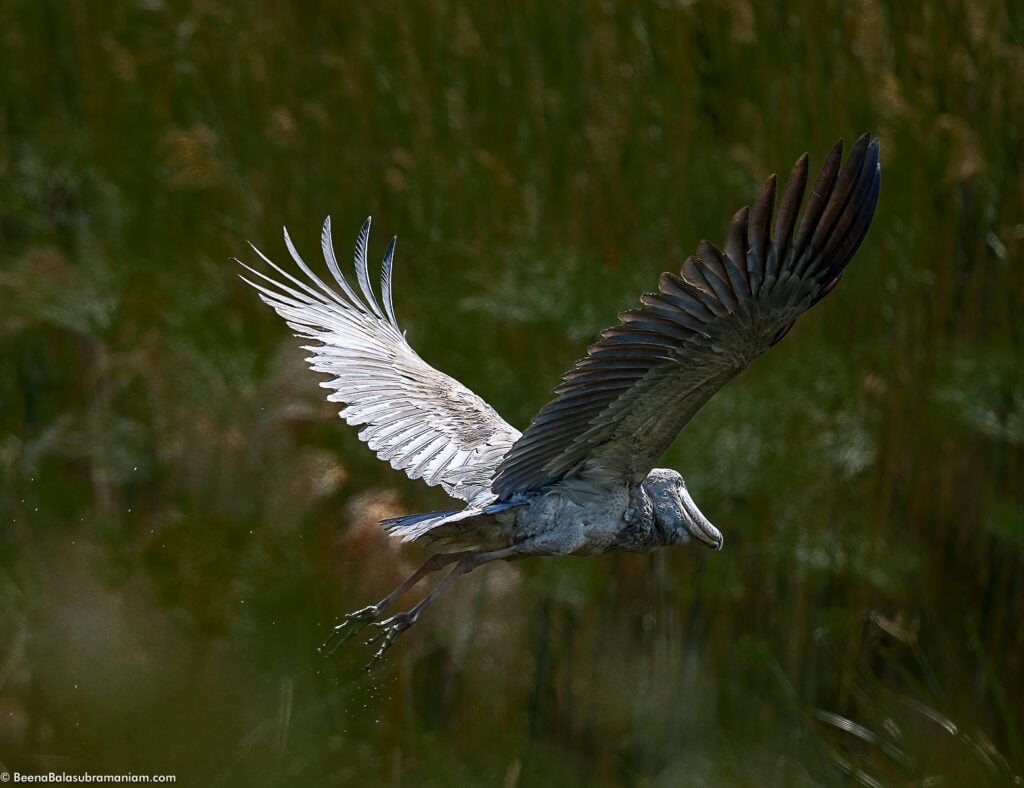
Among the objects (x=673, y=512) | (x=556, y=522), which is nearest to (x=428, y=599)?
(x=556, y=522)

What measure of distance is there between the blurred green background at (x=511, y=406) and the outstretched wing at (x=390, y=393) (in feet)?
1.97

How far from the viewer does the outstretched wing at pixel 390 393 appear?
13.1 feet

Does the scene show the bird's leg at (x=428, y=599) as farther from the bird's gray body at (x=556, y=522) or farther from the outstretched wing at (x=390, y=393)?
the outstretched wing at (x=390, y=393)

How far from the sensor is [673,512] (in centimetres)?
382

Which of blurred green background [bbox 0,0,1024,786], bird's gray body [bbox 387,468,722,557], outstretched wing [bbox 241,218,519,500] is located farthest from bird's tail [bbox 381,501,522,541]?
blurred green background [bbox 0,0,1024,786]

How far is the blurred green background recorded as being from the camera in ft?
15.9

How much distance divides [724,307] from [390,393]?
1.42 metres

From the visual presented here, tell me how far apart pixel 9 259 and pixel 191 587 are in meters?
2.00

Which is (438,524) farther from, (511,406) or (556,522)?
(511,406)

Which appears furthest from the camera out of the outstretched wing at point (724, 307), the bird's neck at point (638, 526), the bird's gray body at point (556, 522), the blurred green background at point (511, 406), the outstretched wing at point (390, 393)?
the blurred green background at point (511, 406)

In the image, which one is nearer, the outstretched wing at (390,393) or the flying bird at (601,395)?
the flying bird at (601,395)

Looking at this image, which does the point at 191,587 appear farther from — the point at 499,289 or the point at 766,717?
the point at 766,717

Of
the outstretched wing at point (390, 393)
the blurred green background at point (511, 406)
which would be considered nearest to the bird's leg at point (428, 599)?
the outstretched wing at point (390, 393)

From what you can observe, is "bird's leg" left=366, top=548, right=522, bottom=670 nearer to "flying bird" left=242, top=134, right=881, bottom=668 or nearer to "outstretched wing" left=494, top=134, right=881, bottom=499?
"flying bird" left=242, top=134, right=881, bottom=668
